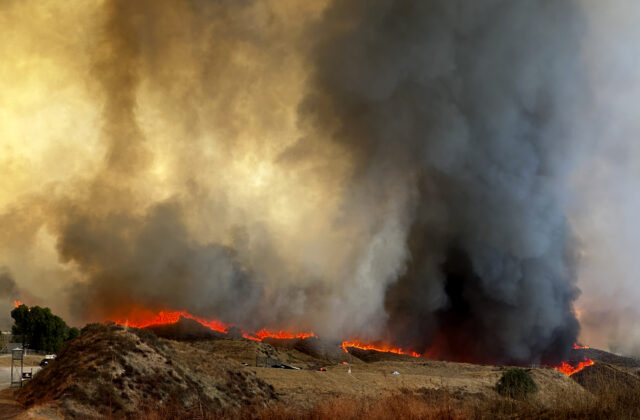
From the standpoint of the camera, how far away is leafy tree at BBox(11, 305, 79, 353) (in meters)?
79.6

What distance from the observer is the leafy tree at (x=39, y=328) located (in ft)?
261

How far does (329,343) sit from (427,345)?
1969cm

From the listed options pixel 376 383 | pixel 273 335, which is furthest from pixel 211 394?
pixel 273 335

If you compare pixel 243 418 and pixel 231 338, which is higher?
pixel 231 338

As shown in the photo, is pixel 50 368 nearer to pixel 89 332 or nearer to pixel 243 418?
pixel 89 332

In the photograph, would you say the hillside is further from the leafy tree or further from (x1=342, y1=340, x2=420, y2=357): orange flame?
the leafy tree

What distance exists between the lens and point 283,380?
35.6m

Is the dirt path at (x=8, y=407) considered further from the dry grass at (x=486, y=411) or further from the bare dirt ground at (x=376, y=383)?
the bare dirt ground at (x=376, y=383)

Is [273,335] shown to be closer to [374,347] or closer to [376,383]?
[374,347]

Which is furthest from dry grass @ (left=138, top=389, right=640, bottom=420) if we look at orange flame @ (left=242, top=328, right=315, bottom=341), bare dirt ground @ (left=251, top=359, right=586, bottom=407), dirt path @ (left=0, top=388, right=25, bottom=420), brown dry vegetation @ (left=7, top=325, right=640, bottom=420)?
orange flame @ (left=242, top=328, right=315, bottom=341)

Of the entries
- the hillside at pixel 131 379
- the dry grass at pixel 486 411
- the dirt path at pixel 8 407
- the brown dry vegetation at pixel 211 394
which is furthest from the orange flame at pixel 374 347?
the dry grass at pixel 486 411

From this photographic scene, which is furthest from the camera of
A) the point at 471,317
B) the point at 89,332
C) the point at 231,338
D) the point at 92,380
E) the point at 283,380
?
the point at 471,317

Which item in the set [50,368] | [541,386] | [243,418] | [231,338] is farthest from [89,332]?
[231,338]

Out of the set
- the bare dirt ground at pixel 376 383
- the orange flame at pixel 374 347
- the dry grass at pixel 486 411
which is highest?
the orange flame at pixel 374 347
